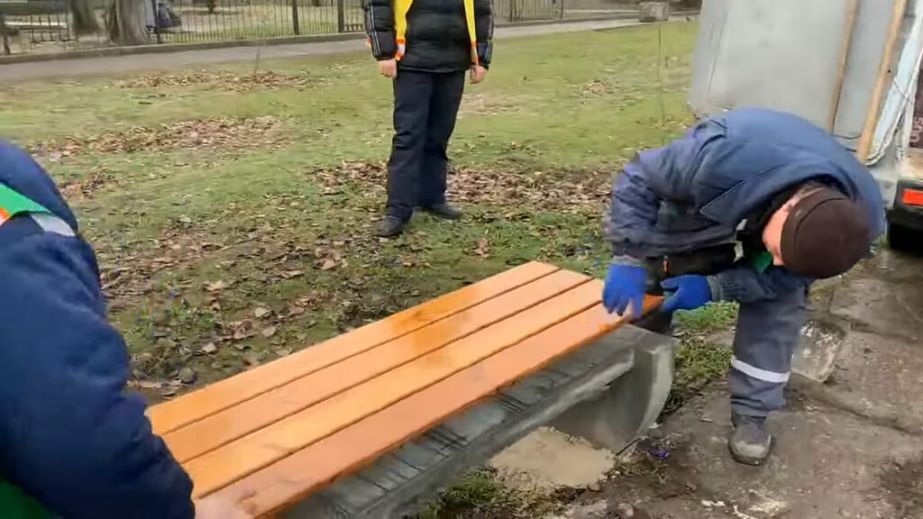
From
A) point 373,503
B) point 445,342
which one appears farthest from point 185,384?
point 373,503

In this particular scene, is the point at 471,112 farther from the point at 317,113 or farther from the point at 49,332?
the point at 49,332

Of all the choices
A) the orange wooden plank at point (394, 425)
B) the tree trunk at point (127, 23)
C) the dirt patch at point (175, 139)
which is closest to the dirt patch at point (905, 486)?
the orange wooden plank at point (394, 425)

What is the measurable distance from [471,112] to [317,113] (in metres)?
1.64

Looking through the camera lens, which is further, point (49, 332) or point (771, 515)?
point (771, 515)

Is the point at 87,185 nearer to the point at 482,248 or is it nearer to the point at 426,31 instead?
the point at 426,31

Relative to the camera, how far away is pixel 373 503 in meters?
2.25

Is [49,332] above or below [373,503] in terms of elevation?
above

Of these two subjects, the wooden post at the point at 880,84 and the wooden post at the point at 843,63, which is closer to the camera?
the wooden post at the point at 880,84

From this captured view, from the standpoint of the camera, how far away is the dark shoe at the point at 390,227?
220 inches

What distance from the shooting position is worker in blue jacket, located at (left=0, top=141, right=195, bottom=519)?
115 centimetres

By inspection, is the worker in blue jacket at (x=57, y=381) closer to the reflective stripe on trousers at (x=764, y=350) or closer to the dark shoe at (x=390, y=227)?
the reflective stripe on trousers at (x=764, y=350)

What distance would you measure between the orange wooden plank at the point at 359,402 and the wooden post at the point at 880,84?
205cm

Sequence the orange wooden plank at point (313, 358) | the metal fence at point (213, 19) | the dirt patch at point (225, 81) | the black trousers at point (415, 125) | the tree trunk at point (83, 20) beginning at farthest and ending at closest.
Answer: the tree trunk at point (83, 20) < the metal fence at point (213, 19) < the dirt patch at point (225, 81) < the black trousers at point (415, 125) < the orange wooden plank at point (313, 358)

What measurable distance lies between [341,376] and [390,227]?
3061 millimetres
